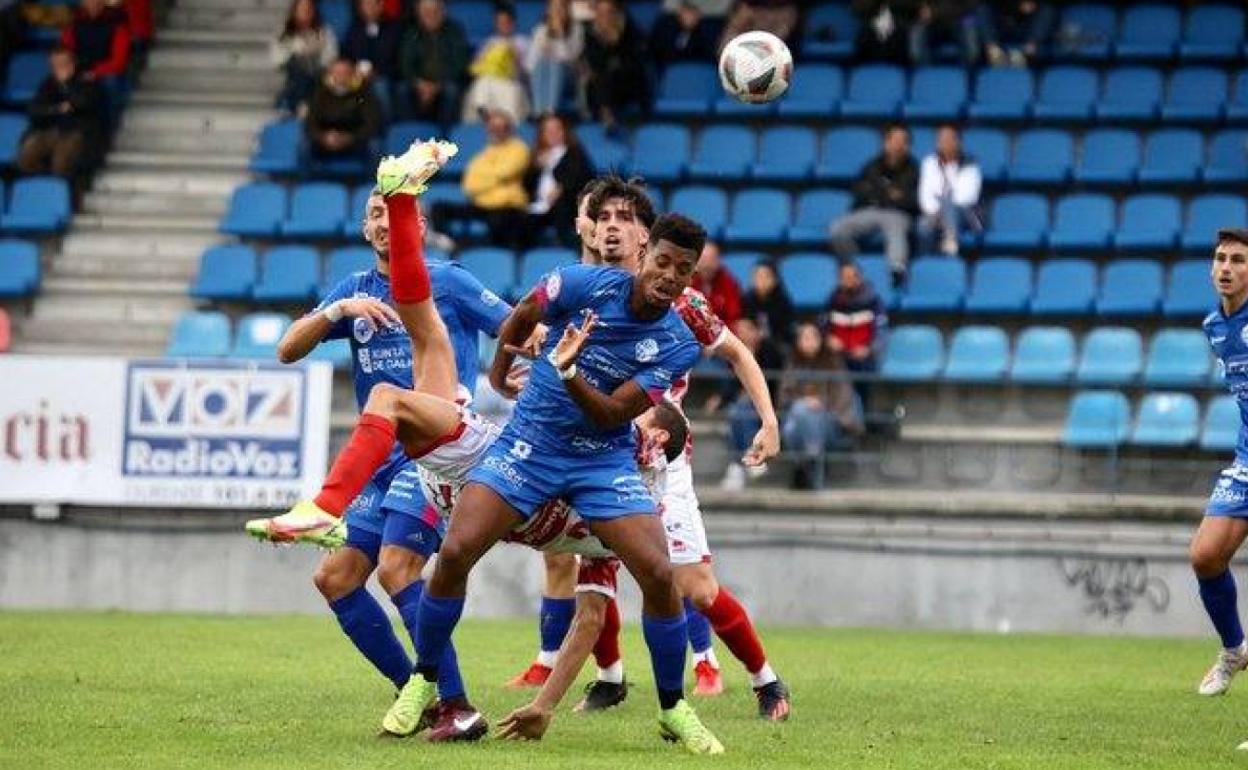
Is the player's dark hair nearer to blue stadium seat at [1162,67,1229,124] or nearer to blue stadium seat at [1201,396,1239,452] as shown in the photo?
blue stadium seat at [1201,396,1239,452]

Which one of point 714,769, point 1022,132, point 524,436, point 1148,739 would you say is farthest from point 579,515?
point 1022,132

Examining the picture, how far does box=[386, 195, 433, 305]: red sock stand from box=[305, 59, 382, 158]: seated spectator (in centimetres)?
1374

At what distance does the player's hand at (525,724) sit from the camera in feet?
33.3

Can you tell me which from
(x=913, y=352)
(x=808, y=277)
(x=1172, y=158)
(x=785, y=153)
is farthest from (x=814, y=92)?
(x=913, y=352)

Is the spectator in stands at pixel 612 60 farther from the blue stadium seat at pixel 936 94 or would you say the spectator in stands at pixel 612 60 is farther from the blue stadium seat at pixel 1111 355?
the blue stadium seat at pixel 1111 355

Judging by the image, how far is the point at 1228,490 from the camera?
1353 centimetres

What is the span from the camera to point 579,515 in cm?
1012

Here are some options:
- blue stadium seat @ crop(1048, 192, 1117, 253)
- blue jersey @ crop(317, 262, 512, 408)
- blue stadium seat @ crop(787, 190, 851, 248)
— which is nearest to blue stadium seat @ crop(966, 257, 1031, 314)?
blue stadium seat @ crop(1048, 192, 1117, 253)

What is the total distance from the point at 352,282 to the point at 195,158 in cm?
1498

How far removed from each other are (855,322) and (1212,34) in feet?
22.4

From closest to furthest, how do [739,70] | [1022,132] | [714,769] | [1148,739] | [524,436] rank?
[714,769], [524,436], [1148,739], [739,70], [1022,132]

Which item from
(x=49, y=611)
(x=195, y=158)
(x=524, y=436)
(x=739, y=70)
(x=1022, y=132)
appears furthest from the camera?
(x=195, y=158)

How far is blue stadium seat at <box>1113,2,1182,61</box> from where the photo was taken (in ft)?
81.1

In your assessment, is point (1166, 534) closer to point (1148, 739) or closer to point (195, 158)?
point (1148, 739)
